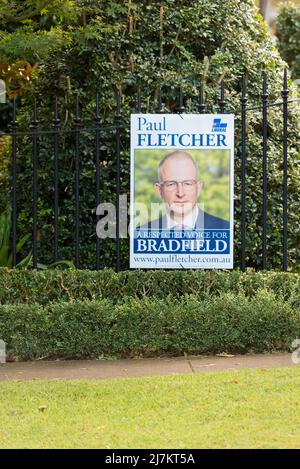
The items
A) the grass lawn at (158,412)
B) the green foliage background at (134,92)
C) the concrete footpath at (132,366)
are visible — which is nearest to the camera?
the grass lawn at (158,412)

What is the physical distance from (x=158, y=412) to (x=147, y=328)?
1585 mm

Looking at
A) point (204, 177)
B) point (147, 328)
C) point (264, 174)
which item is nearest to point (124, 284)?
point (147, 328)

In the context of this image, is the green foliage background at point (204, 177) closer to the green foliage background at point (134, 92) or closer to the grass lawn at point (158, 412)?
Answer: the green foliage background at point (134, 92)

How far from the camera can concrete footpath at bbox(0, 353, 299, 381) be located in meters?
6.97

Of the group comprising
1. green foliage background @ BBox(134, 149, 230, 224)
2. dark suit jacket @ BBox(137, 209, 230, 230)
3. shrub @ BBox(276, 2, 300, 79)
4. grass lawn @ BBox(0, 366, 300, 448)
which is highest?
shrub @ BBox(276, 2, 300, 79)

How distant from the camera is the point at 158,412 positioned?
19.2ft

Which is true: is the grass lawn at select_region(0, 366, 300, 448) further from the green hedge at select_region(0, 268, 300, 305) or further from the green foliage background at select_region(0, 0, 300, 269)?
the green foliage background at select_region(0, 0, 300, 269)

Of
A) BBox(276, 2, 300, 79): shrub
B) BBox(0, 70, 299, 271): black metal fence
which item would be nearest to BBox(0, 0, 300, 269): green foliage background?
BBox(0, 70, 299, 271): black metal fence

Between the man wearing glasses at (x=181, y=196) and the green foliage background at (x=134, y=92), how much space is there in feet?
2.07

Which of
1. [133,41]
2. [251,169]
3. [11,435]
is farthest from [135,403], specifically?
[133,41]

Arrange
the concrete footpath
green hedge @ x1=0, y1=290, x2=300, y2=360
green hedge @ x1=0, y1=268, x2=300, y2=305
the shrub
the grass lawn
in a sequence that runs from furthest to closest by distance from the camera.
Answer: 1. the shrub
2. green hedge @ x1=0, y1=268, x2=300, y2=305
3. green hedge @ x1=0, y1=290, x2=300, y2=360
4. the concrete footpath
5. the grass lawn

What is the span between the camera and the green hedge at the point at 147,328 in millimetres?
7383

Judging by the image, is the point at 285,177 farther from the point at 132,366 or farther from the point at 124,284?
the point at 132,366

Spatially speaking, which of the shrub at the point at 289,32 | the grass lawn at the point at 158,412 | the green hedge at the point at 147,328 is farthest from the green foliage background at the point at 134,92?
the shrub at the point at 289,32
